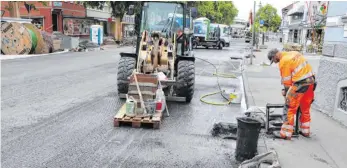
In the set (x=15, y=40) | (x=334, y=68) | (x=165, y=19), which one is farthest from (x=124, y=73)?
(x=15, y=40)

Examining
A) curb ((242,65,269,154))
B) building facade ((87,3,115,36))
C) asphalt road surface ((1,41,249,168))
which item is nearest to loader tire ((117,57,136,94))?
asphalt road surface ((1,41,249,168))

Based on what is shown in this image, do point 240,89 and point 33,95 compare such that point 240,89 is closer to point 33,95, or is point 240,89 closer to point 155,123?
point 155,123

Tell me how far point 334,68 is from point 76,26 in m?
37.4

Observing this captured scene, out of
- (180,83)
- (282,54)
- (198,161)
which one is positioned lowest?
(198,161)

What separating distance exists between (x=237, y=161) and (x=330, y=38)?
430cm

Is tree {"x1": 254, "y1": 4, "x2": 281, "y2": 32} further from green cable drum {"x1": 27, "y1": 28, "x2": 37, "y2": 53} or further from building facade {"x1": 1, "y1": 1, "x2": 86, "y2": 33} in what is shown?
green cable drum {"x1": 27, "y1": 28, "x2": 37, "y2": 53}

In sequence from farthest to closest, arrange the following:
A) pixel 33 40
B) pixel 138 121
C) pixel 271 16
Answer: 1. pixel 271 16
2. pixel 33 40
3. pixel 138 121

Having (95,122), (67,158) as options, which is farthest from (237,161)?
(95,122)

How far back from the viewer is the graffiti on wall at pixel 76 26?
3881 centimetres

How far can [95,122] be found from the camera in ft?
22.1

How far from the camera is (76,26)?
40.9 metres

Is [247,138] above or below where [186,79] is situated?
below

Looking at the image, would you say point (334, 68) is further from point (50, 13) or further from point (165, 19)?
point (50, 13)

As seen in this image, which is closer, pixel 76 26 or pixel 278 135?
pixel 278 135
